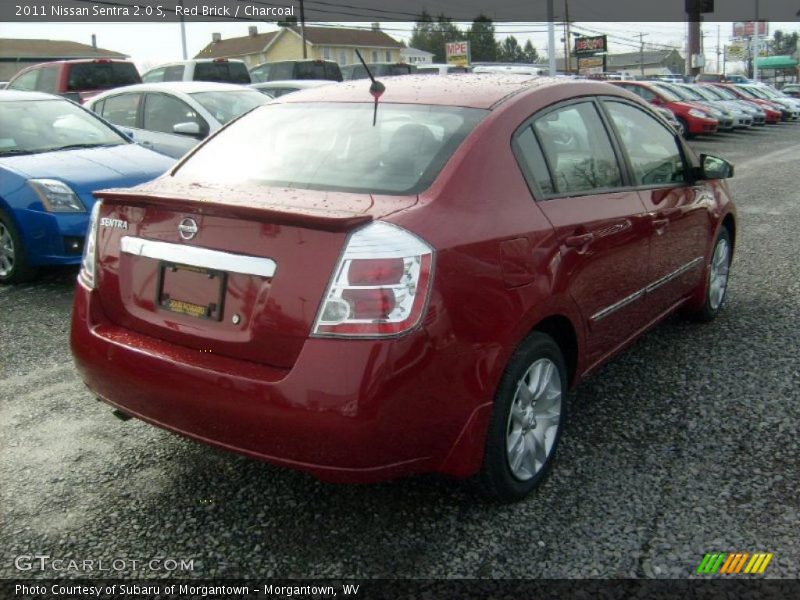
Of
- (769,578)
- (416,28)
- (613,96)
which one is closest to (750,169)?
(613,96)

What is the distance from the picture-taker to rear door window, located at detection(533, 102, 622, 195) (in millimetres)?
3408

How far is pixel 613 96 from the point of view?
4.14 metres

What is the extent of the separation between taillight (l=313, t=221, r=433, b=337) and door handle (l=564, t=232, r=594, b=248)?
886mm

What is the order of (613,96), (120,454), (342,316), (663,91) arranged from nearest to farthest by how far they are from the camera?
(342,316) < (120,454) < (613,96) < (663,91)

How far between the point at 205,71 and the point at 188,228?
14354mm

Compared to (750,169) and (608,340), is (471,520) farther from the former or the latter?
(750,169)

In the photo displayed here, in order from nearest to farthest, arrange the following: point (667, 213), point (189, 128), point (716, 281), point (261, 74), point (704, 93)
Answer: point (667, 213) < point (716, 281) < point (189, 128) < point (261, 74) < point (704, 93)

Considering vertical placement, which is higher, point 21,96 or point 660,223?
point 21,96

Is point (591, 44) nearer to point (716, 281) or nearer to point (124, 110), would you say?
point (124, 110)

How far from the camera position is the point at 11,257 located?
21.0ft

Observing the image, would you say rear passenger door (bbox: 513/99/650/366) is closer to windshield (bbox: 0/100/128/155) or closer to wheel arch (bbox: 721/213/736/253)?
wheel arch (bbox: 721/213/736/253)

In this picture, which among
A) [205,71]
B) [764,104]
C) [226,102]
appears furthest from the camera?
[764,104]

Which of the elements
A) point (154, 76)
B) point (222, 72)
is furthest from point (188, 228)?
point (154, 76)

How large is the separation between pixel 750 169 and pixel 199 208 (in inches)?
563
